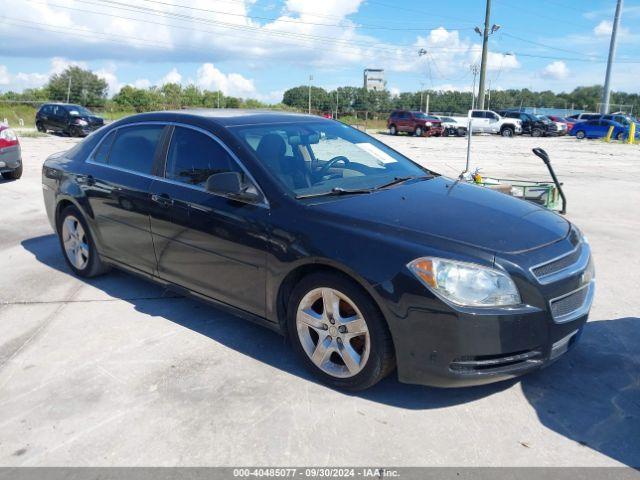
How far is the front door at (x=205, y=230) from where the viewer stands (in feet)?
12.1

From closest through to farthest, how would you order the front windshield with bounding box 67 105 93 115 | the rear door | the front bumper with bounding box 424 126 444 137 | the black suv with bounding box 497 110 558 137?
the rear door < the front windshield with bounding box 67 105 93 115 < the front bumper with bounding box 424 126 444 137 < the black suv with bounding box 497 110 558 137

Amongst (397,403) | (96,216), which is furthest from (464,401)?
(96,216)

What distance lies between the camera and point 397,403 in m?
3.29

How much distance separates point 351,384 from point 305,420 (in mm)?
367

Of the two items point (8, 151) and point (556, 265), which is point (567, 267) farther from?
point (8, 151)

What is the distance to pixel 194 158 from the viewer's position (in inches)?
165

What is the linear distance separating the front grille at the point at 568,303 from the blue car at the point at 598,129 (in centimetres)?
3480

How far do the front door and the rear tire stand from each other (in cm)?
862

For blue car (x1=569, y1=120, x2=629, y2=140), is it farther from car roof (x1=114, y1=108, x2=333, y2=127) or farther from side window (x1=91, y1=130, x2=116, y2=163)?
side window (x1=91, y1=130, x2=116, y2=163)

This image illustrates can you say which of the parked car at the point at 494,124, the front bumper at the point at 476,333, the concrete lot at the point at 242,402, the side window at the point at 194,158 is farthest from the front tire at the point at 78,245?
the parked car at the point at 494,124

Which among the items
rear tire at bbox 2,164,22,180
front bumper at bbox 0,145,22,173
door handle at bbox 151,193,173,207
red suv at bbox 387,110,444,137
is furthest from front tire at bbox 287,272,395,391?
red suv at bbox 387,110,444,137

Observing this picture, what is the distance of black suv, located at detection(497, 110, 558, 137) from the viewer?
124 ft

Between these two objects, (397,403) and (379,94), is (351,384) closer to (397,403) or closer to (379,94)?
(397,403)

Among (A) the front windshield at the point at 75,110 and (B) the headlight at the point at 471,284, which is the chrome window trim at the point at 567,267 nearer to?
(B) the headlight at the point at 471,284
